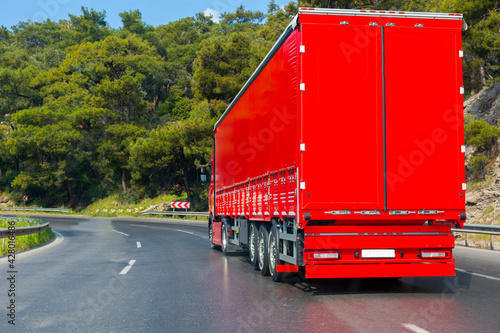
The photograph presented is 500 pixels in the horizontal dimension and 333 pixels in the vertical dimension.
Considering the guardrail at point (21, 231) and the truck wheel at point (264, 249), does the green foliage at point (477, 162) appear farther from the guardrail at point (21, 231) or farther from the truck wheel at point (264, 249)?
the guardrail at point (21, 231)

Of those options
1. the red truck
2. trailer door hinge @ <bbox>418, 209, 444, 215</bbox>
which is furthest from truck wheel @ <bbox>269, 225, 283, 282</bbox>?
trailer door hinge @ <bbox>418, 209, 444, 215</bbox>

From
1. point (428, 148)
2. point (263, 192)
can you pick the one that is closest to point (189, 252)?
point (263, 192)

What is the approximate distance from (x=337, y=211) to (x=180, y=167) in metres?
42.2

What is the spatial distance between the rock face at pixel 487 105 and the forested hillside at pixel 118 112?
17.5 meters

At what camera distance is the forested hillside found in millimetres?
42719

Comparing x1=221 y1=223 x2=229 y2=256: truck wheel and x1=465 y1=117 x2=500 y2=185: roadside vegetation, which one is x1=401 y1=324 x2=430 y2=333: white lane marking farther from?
x1=465 y1=117 x2=500 y2=185: roadside vegetation

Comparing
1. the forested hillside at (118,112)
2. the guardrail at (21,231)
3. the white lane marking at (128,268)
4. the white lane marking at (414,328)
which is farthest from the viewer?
the forested hillside at (118,112)

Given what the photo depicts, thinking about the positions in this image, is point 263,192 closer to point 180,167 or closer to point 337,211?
point 337,211

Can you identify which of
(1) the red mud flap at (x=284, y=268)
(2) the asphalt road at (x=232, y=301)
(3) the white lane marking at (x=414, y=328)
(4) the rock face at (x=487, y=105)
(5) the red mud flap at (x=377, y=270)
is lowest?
(2) the asphalt road at (x=232, y=301)

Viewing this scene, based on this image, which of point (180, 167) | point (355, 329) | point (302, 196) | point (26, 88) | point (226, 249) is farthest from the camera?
point (26, 88)

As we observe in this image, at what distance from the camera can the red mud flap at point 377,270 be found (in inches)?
311

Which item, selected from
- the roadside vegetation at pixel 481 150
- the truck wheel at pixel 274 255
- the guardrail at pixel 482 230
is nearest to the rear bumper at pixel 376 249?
the truck wheel at pixel 274 255

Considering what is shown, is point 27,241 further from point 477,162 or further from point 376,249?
point 477,162

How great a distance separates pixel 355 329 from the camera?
19.2ft
